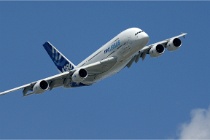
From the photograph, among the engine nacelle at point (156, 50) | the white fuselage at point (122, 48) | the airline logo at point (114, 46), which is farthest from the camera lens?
the engine nacelle at point (156, 50)

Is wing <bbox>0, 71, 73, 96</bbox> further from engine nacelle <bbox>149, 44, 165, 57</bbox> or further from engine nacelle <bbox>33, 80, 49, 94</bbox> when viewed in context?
engine nacelle <bbox>149, 44, 165, 57</bbox>

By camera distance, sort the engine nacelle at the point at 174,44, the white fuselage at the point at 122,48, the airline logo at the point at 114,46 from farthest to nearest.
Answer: the engine nacelle at the point at 174,44, the airline logo at the point at 114,46, the white fuselage at the point at 122,48

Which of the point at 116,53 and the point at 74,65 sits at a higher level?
the point at 74,65

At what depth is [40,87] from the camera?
6306cm

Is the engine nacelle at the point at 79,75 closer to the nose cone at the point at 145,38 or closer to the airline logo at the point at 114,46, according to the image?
the airline logo at the point at 114,46

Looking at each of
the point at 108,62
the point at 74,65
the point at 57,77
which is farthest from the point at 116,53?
the point at 74,65

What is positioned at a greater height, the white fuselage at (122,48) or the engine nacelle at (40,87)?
the white fuselage at (122,48)

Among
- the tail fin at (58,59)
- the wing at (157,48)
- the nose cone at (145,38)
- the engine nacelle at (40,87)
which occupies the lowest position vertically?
the engine nacelle at (40,87)

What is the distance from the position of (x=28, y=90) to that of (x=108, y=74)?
26.6 ft

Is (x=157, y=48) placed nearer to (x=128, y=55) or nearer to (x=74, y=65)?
(x=128, y=55)

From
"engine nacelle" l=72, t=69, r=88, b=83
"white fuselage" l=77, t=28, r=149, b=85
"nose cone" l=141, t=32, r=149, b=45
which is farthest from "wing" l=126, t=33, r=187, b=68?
"engine nacelle" l=72, t=69, r=88, b=83

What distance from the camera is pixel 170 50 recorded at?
2655 inches

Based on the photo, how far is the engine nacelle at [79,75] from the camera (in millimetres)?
63438

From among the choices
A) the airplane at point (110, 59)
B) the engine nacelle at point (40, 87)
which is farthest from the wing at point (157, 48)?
the engine nacelle at point (40, 87)
